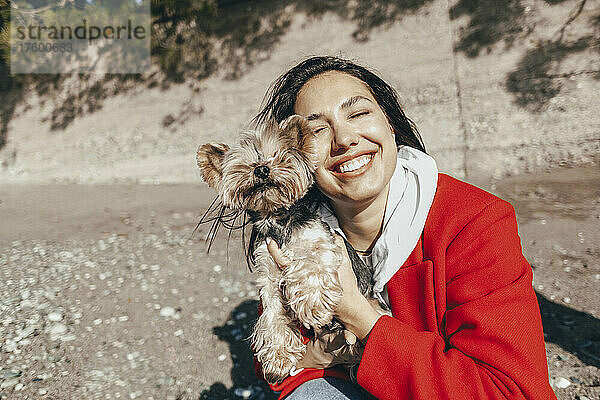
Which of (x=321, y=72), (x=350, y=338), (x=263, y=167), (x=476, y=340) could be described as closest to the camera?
(x=476, y=340)

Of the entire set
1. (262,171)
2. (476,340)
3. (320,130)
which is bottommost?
(476,340)

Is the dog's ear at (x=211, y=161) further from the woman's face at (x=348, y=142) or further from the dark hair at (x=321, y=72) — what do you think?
the woman's face at (x=348, y=142)

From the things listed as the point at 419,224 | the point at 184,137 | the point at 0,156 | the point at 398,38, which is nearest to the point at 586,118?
the point at 398,38

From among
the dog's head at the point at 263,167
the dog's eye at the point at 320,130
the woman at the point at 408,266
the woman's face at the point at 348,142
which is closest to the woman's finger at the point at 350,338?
the woman at the point at 408,266

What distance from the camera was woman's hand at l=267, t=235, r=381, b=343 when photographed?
2.70 meters

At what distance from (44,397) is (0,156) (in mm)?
12275

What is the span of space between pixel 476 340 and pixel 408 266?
0.62 m

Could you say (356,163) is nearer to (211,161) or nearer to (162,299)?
(211,161)

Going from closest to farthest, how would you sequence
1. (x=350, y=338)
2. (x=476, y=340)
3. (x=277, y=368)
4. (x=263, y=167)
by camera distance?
(x=476, y=340) → (x=350, y=338) → (x=263, y=167) → (x=277, y=368)

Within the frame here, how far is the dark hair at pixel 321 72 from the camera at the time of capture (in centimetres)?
326

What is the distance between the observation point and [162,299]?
6.71 m

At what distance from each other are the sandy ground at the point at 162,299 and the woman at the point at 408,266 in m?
2.41

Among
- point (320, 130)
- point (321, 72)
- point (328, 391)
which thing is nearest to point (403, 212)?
point (320, 130)

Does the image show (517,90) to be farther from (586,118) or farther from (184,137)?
(184,137)
